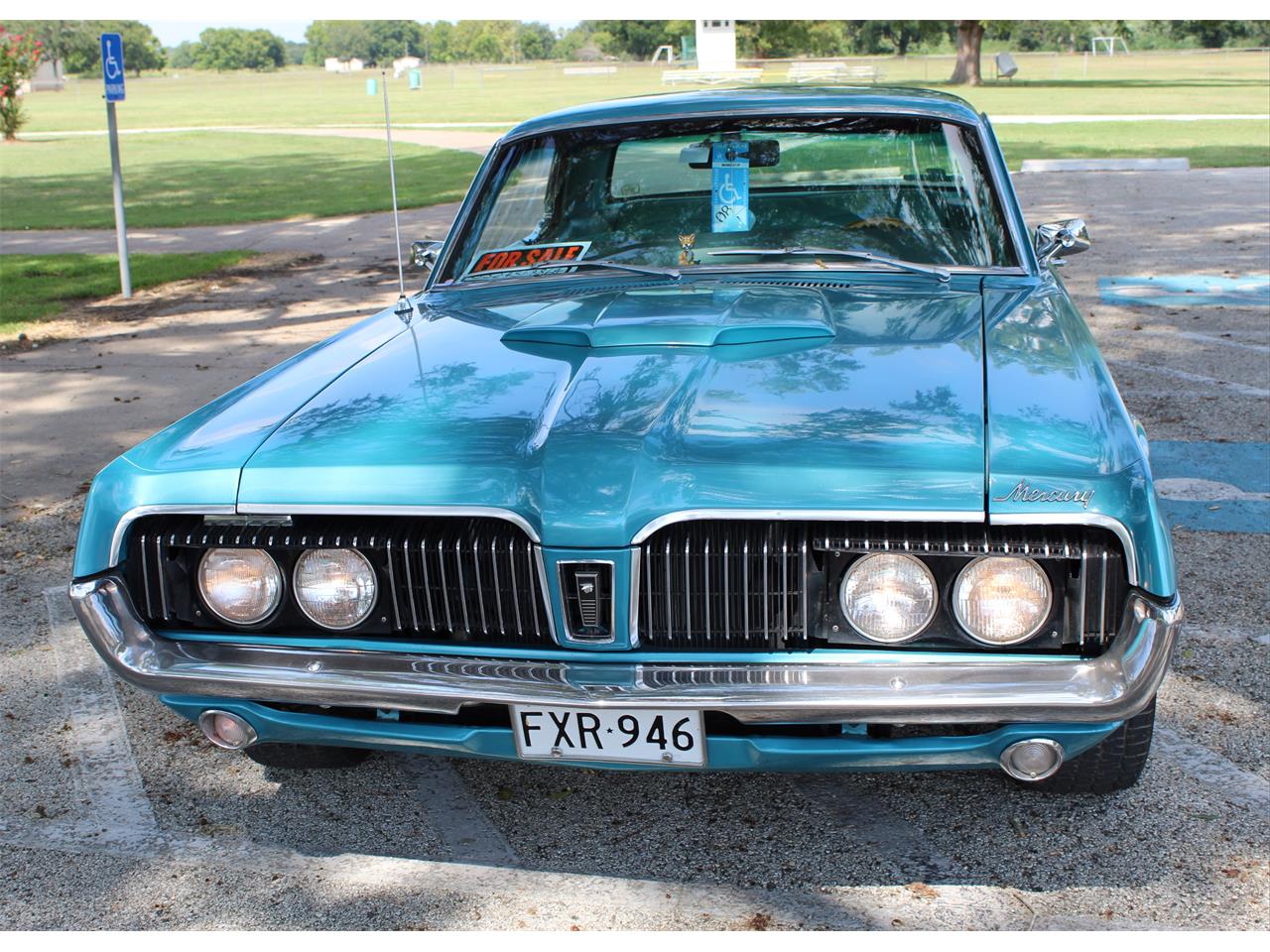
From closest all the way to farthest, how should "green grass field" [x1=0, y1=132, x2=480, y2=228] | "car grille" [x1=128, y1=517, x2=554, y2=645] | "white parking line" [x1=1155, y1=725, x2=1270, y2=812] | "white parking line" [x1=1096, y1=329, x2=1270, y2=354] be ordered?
"car grille" [x1=128, y1=517, x2=554, y2=645]
"white parking line" [x1=1155, y1=725, x2=1270, y2=812]
"white parking line" [x1=1096, y1=329, x2=1270, y2=354]
"green grass field" [x1=0, y1=132, x2=480, y2=228]

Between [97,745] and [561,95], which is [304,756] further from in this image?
[561,95]

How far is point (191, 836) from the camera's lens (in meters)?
3.08

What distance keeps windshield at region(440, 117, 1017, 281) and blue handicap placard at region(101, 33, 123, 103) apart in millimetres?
6852

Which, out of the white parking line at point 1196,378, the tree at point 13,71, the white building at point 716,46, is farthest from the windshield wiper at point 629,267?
the white building at point 716,46

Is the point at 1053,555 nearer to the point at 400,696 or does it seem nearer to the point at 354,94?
the point at 400,696

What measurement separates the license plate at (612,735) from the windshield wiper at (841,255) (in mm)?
1666

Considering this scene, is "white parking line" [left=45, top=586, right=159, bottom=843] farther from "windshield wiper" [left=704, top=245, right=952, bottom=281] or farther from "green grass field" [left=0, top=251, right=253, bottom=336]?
"green grass field" [left=0, top=251, right=253, bottom=336]

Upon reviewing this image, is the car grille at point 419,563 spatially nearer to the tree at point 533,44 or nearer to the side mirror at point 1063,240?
the side mirror at point 1063,240

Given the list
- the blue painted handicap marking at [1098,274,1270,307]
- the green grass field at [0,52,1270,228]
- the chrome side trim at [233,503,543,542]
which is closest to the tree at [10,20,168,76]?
the green grass field at [0,52,1270,228]

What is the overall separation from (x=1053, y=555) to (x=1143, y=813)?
969 millimetres

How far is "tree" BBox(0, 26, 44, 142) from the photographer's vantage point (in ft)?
94.4

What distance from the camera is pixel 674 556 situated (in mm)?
2500

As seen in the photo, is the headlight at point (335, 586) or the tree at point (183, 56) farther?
the tree at point (183, 56)

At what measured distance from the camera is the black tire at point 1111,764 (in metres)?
2.89
